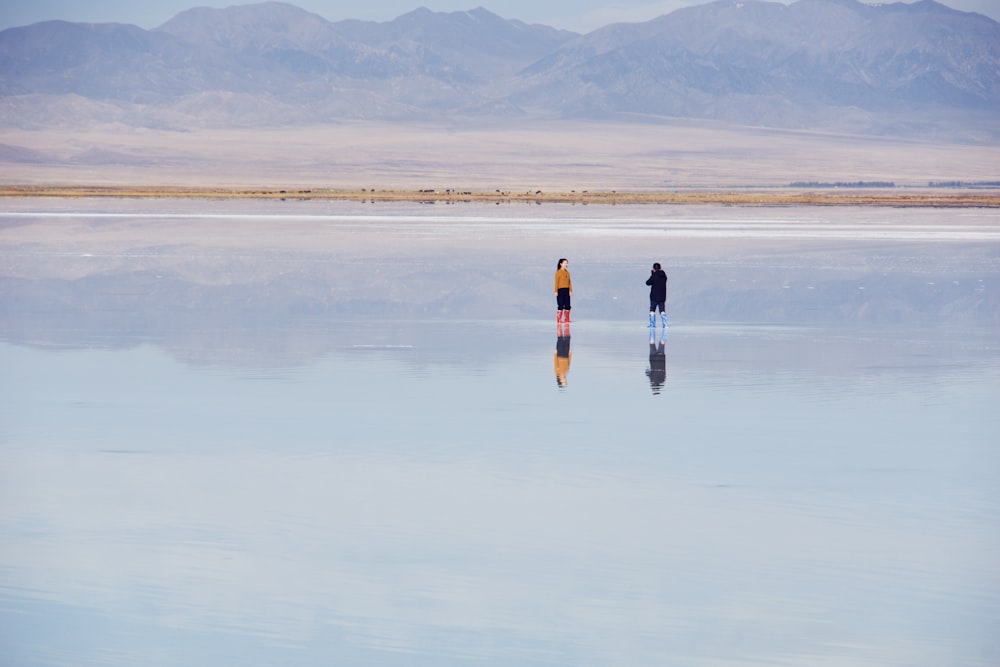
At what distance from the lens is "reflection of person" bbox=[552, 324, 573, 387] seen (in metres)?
18.0

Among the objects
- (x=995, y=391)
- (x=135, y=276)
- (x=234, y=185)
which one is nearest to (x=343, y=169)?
(x=234, y=185)

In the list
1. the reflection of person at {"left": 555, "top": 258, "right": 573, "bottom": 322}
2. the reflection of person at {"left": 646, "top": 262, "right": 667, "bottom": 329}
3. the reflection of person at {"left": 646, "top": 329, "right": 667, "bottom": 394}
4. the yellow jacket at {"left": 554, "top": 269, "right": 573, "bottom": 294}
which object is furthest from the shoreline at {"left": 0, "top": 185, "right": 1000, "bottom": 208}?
the reflection of person at {"left": 646, "top": 329, "right": 667, "bottom": 394}

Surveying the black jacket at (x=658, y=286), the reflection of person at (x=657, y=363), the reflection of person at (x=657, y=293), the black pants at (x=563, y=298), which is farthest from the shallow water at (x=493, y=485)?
the black pants at (x=563, y=298)

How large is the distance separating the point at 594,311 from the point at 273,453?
15.5 meters

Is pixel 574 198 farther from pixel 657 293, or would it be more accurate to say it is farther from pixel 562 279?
pixel 657 293

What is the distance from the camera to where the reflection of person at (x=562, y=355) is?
18000mm

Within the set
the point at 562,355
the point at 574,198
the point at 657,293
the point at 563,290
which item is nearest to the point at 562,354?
the point at 562,355

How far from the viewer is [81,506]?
1068 cm

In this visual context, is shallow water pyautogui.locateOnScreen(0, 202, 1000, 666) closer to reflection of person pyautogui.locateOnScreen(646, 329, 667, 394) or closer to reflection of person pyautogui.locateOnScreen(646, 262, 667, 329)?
reflection of person pyautogui.locateOnScreen(646, 329, 667, 394)

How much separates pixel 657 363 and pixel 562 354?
4.88 feet

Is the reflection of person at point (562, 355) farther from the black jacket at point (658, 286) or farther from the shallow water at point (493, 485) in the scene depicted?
the black jacket at point (658, 286)

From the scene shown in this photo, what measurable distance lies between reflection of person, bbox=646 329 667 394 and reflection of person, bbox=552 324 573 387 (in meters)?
0.91

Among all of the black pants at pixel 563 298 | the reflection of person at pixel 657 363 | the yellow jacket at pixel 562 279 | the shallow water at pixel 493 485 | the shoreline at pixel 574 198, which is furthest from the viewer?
the shoreline at pixel 574 198

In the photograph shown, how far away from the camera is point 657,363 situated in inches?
766
